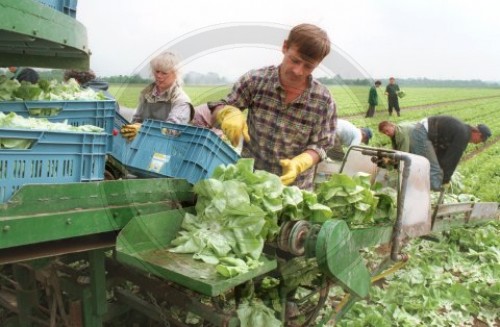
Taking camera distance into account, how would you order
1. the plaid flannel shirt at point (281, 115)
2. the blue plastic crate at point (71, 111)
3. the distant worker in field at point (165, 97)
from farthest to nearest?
the distant worker in field at point (165, 97)
the plaid flannel shirt at point (281, 115)
the blue plastic crate at point (71, 111)

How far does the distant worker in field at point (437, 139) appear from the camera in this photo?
22.3 feet

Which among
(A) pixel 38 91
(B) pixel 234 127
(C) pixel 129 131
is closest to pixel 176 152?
(B) pixel 234 127

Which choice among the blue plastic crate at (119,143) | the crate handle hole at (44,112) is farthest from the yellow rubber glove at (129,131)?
the crate handle hole at (44,112)

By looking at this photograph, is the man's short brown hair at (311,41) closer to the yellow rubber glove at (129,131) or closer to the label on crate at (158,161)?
the label on crate at (158,161)

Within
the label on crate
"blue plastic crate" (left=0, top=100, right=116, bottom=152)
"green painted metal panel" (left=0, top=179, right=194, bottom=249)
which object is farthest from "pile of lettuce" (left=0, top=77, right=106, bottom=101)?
"green painted metal panel" (left=0, top=179, right=194, bottom=249)

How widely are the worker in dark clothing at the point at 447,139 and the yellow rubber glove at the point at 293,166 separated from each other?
14.9 feet

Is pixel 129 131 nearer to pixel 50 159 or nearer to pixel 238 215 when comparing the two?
pixel 50 159

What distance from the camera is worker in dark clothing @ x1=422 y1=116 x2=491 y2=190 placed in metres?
6.78

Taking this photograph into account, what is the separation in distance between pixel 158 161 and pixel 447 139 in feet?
18.7

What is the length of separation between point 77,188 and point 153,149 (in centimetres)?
65

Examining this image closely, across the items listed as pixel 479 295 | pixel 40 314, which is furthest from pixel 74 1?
pixel 479 295

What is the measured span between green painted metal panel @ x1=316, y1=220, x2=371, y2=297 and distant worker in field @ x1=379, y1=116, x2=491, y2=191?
14.6 ft

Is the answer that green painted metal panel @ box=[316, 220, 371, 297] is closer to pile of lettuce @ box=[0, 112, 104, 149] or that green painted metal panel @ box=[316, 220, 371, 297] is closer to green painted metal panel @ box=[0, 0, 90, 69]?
pile of lettuce @ box=[0, 112, 104, 149]

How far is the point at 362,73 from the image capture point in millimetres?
2746
